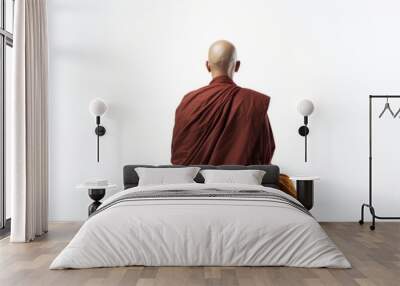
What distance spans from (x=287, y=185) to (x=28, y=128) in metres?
2.88

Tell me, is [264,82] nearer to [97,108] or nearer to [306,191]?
[306,191]

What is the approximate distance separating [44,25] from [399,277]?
4.40 meters

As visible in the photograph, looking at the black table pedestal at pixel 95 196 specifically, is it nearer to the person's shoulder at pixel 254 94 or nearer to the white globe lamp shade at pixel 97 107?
the white globe lamp shade at pixel 97 107

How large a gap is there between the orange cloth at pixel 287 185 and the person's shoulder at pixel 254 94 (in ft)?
3.00

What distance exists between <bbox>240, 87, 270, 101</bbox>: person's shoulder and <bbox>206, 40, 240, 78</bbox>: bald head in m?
0.28

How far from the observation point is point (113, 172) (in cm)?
694

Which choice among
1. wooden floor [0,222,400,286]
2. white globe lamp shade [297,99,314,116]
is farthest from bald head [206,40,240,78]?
wooden floor [0,222,400,286]

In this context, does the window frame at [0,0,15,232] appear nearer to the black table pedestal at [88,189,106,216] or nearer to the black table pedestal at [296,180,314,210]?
the black table pedestal at [88,189,106,216]

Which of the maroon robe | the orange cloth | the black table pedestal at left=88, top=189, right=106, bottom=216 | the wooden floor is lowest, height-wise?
the wooden floor

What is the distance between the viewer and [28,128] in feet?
18.4

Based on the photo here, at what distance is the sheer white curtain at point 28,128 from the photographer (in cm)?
548

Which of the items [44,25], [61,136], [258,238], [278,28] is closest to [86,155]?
[61,136]

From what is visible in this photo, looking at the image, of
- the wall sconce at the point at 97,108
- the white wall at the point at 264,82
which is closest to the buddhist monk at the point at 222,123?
the white wall at the point at 264,82

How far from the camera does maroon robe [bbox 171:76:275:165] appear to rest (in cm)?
645
